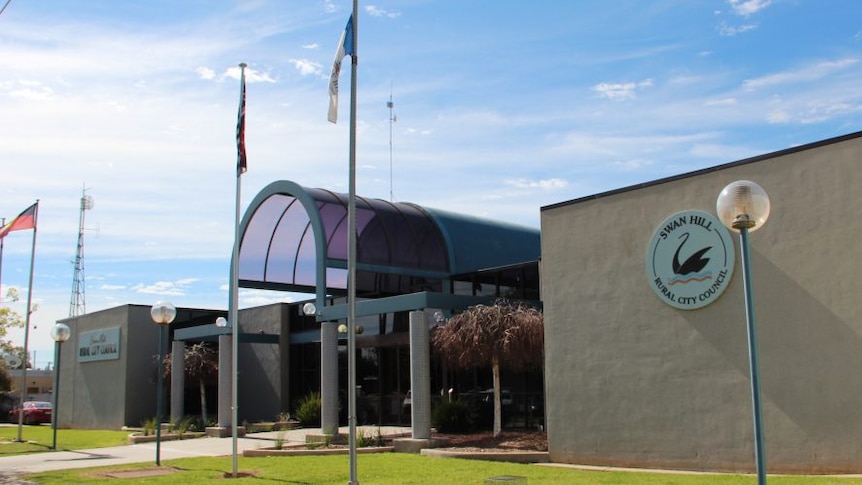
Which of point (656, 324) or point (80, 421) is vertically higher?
point (656, 324)

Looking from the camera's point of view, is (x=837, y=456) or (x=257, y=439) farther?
(x=257, y=439)

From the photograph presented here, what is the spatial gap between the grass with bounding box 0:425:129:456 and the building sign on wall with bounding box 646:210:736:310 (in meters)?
18.7

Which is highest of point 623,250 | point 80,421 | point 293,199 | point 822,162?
point 293,199

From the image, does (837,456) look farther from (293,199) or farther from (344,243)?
(293,199)

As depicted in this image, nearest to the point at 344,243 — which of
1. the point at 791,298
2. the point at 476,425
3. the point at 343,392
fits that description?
the point at 343,392

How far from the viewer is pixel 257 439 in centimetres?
2497

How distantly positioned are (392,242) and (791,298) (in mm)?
14483

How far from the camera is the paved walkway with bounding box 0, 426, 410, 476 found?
19.4m

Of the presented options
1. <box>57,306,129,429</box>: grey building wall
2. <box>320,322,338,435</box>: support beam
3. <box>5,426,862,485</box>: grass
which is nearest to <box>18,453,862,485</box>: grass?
<box>5,426,862,485</box>: grass

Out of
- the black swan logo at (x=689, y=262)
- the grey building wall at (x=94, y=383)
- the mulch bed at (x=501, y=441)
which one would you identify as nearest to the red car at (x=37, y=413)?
the grey building wall at (x=94, y=383)

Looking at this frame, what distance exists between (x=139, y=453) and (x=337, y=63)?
13.7 meters

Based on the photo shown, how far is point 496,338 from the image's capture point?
18.5 metres

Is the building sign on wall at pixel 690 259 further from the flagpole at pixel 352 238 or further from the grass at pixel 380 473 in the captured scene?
the flagpole at pixel 352 238

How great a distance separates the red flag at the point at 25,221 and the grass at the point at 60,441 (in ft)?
24.7
